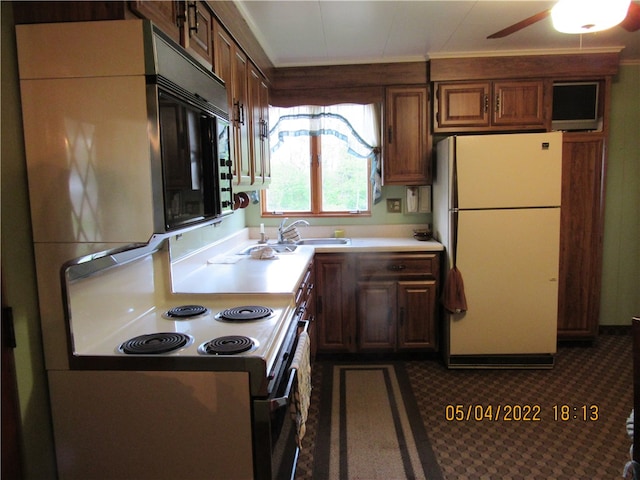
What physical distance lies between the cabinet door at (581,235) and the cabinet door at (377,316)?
1.34m

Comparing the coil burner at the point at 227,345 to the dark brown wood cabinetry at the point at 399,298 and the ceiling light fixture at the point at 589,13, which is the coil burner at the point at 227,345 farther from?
the dark brown wood cabinetry at the point at 399,298

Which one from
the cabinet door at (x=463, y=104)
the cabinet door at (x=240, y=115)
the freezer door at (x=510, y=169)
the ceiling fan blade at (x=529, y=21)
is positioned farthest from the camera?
the cabinet door at (x=463, y=104)

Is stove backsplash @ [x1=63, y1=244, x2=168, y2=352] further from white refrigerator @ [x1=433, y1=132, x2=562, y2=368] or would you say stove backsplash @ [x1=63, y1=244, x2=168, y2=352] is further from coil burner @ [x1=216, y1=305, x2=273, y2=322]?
white refrigerator @ [x1=433, y1=132, x2=562, y2=368]

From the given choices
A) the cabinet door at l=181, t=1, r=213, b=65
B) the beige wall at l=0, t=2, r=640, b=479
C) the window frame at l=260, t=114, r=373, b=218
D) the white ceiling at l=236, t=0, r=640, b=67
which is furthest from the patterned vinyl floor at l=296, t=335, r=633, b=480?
the white ceiling at l=236, t=0, r=640, b=67

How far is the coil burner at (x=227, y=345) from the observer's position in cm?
132

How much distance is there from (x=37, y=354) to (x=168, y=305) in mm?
623

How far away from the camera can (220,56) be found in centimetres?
205

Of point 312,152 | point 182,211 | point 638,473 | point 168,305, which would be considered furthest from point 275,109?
point 638,473

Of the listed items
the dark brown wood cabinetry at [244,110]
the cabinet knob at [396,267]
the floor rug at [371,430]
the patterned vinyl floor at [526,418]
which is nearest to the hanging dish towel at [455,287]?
the cabinet knob at [396,267]

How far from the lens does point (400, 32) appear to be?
284 centimetres

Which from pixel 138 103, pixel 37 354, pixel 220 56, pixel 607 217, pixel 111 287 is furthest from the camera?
pixel 607 217

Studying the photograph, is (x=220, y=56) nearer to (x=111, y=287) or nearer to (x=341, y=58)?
(x=111, y=287)

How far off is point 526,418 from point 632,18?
6.69 ft

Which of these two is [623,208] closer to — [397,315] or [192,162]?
[397,315]
